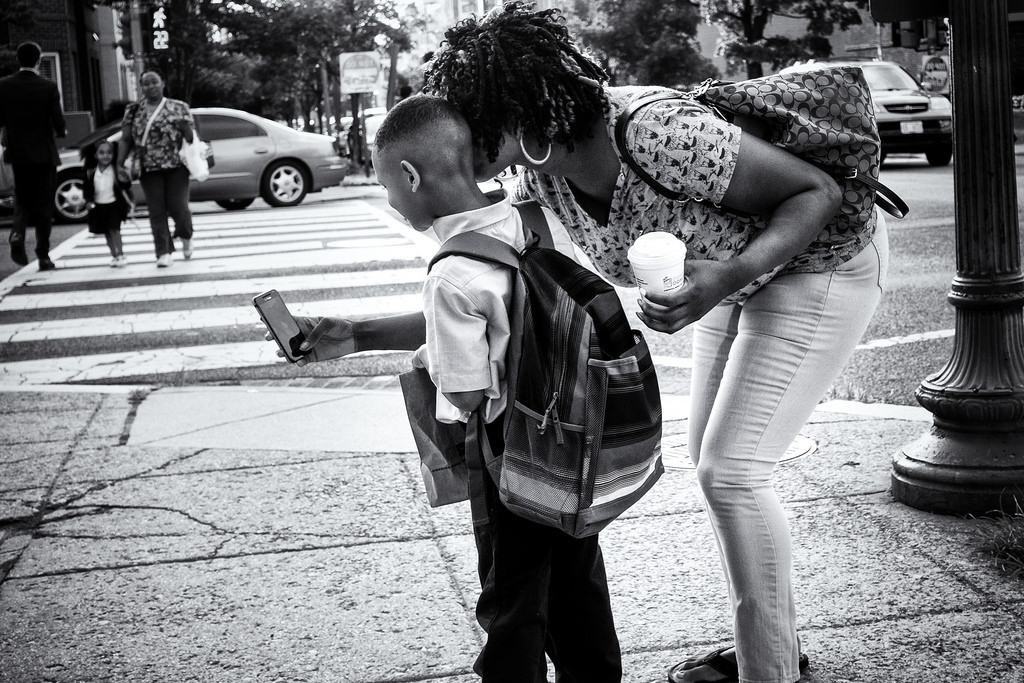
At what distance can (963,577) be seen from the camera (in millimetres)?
3301

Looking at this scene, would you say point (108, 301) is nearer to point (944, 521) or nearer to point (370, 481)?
point (370, 481)

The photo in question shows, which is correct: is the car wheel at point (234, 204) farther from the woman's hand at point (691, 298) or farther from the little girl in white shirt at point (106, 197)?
the woman's hand at point (691, 298)

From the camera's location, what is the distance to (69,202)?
16906mm

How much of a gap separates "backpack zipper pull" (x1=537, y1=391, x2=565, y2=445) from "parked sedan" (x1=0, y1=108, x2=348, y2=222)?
15.9 metres

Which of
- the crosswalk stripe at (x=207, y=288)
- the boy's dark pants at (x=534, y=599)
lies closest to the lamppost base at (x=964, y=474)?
the boy's dark pants at (x=534, y=599)

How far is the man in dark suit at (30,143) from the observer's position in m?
11.8

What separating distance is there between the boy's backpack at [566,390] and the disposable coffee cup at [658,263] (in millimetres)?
123

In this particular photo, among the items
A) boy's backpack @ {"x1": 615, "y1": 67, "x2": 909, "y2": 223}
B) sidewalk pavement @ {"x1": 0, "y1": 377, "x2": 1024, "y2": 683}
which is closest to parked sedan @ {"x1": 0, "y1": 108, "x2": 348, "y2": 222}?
sidewalk pavement @ {"x1": 0, "y1": 377, "x2": 1024, "y2": 683}

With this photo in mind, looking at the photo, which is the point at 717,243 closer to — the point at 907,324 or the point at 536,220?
the point at 536,220

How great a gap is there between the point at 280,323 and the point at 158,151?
9.10 meters

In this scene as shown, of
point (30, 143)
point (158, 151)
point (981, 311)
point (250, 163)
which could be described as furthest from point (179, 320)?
point (250, 163)

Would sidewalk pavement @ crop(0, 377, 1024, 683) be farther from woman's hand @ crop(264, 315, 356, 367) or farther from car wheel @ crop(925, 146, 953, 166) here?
car wheel @ crop(925, 146, 953, 166)

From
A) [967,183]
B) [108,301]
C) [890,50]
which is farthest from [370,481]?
[890,50]

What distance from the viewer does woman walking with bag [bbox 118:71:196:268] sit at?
36.1ft
